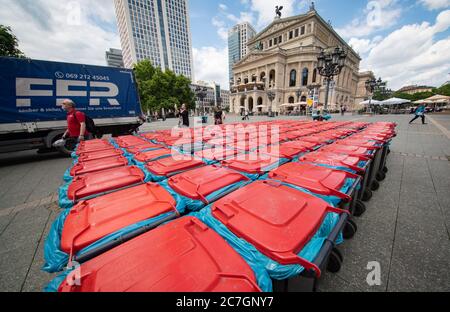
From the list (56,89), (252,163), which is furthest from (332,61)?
(56,89)

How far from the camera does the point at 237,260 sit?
36.8 inches

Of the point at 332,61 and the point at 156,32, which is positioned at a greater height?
the point at 156,32

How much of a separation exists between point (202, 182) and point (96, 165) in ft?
5.81

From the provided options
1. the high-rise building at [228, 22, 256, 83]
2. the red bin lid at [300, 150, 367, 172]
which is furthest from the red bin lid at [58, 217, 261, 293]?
the high-rise building at [228, 22, 256, 83]

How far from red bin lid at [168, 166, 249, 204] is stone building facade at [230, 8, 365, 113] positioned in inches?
1561

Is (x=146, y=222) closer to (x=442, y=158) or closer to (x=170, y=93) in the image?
(x=442, y=158)

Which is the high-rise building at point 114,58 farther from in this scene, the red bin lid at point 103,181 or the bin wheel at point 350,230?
the bin wheel at point 350,230

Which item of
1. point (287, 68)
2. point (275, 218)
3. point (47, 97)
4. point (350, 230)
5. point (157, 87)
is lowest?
point (350, 230)

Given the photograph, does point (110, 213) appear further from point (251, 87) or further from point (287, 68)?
point (287, 68)

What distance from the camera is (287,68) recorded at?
43.2 metres

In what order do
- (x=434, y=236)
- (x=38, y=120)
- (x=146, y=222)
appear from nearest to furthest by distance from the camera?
(x=146, y=222)
(x=434, y=236)
(x=38, y=120)

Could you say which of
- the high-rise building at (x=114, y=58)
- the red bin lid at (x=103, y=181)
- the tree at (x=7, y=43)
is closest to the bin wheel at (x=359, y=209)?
the red bin lid at (x=103, y=181)

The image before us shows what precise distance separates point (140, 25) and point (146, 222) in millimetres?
89129
